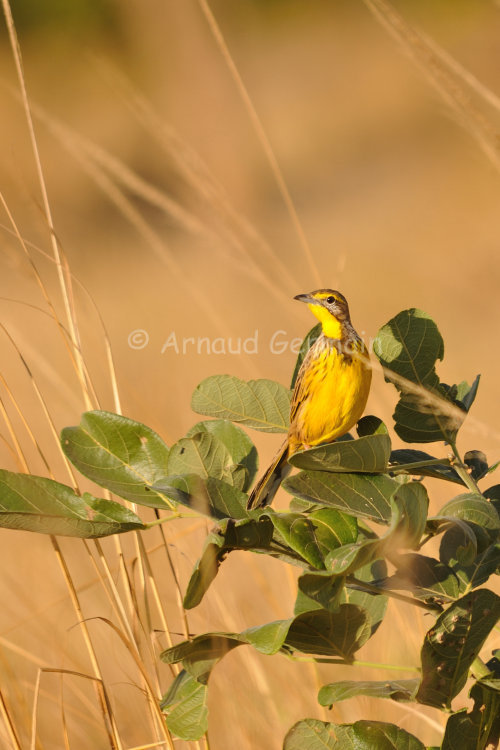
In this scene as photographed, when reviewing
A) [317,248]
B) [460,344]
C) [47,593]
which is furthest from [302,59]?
[47,593]

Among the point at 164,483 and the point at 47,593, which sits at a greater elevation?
the point at 164,483

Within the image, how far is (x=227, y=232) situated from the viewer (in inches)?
58.9

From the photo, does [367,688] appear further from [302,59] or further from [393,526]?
[302,59]

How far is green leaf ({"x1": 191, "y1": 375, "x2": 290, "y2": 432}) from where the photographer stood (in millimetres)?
981

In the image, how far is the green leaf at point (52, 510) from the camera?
2.56ft

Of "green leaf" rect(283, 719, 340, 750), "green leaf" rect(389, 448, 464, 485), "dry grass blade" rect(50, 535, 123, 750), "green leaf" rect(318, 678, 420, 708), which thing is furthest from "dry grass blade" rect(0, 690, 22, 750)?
"green leaf" rect(389, 448, 464, 485)

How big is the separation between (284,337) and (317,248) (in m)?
2.41

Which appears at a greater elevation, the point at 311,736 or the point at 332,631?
the point at 332,631

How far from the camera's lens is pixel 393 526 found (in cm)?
62

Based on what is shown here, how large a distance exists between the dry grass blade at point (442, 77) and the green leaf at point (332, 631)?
21.5 inches

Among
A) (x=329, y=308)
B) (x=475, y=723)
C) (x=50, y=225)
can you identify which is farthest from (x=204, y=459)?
(x=329, y=308)

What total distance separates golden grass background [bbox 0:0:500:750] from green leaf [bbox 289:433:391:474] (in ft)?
0.83

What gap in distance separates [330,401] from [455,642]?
2.49ft

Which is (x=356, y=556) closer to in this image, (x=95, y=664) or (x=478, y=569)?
(x=478, y=569)
